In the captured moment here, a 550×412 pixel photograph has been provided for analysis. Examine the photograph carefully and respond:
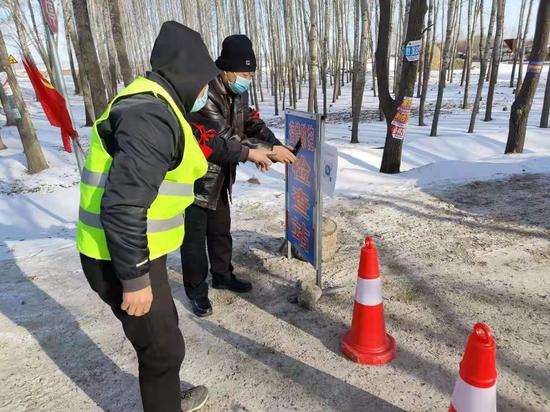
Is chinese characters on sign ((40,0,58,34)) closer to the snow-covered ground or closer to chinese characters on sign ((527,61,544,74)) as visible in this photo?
the snow-covered ground

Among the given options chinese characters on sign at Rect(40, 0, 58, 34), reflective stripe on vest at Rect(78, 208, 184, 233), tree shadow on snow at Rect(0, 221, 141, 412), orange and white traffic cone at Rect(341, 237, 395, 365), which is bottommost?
tree shadow on snow at Rect(0, 221, 141, 412)

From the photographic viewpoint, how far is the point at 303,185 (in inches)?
130

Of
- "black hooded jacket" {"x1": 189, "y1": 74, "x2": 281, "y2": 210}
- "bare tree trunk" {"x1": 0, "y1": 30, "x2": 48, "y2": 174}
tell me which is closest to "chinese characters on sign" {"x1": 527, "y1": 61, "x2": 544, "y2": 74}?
"black hooded jacket" {"x1": 189, "y1": 74, "x2": 281, "y2": 210}

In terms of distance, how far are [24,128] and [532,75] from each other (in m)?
10.6

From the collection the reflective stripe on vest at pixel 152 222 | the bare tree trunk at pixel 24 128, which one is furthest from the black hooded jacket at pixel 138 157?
the bare tree trunk at pixel 24 128

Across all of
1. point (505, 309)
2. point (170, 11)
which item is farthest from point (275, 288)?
point (170, 11)

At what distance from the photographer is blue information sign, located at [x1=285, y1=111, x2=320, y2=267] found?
10.00 ft

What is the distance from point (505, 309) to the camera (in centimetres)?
294

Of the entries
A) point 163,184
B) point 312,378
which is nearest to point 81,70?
point 163,184

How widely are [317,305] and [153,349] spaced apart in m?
1.68

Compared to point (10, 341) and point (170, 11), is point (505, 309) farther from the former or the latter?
point (170, 11)

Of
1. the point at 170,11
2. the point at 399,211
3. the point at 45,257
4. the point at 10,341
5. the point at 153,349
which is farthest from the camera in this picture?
the point at 170,11

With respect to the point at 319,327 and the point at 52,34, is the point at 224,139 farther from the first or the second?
the point at 52,34

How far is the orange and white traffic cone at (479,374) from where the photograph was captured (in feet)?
5.15
